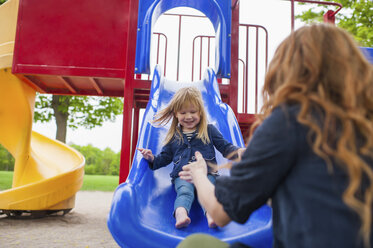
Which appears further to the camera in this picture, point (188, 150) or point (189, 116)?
point (189, 116)

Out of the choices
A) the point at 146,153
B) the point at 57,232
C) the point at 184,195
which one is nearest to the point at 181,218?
the point at 184,195

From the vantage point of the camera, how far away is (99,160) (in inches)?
798

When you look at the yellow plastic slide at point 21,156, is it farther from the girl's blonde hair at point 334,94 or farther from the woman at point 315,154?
the girl's blonde hair at point 334,94

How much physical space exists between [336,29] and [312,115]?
30 centimetres

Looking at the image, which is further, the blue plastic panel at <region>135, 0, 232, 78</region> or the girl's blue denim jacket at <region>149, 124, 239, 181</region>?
the blue plastic panel at <region>135, 0, 232, 78</region>

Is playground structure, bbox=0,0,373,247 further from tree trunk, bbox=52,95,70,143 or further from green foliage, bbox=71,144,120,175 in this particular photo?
green foliage, bbox=71,144,120,175

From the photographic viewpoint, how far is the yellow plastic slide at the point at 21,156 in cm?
406

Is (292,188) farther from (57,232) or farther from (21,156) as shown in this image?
(21,156)

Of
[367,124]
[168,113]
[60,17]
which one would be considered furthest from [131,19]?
[367,124]

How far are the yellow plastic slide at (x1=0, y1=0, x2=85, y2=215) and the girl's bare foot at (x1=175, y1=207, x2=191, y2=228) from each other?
9.78ft

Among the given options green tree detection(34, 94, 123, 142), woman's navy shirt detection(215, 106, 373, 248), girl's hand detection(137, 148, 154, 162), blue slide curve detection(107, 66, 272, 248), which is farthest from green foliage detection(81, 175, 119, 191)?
woman's navy shirt detection(215, 106, 373, 248)

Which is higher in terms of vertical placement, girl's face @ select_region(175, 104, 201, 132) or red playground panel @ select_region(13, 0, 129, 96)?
red playground panel @ select_region(13, 0, 129, 96)

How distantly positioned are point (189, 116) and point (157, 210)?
0.92 m

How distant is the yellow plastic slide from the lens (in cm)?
406
